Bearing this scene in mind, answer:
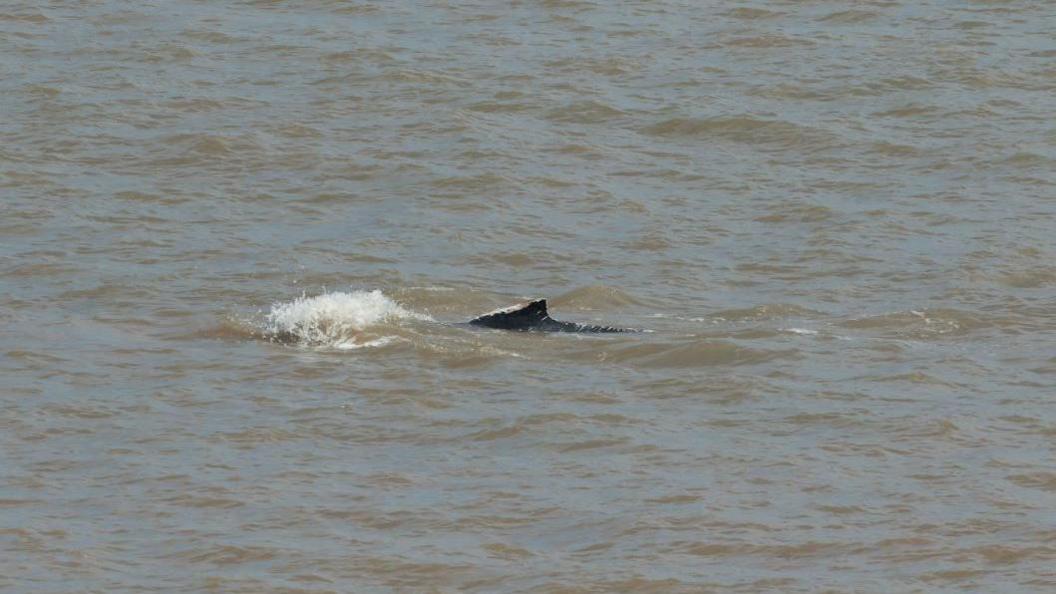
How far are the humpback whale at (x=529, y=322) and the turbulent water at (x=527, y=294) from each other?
0.30 m

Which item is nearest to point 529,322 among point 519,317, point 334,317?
point 519,317

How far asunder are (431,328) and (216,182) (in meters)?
5.58

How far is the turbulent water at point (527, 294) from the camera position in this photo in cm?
1438

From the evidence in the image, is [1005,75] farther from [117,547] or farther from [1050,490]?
[117,547]

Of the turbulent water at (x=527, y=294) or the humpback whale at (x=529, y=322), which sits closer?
the turbulent water at (x=527, y=294)

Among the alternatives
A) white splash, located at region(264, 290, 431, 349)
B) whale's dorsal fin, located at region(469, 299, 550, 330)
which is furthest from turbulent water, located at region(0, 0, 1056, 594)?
whale's dorsal fin, located at region(469, 299, 550, 330)

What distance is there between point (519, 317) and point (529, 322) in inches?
3.8

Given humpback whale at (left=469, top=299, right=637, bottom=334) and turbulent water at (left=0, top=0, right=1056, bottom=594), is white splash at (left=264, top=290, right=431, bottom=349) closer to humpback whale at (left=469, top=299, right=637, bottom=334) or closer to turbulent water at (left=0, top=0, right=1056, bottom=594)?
turbulent water at (left=0, top=0, right=1056, bottom=594)

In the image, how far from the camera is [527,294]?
2069 centimetres

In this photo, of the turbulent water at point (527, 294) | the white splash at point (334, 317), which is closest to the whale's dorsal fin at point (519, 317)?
the turbulent water at point (527, 294)

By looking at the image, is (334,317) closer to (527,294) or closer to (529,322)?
(529,322)

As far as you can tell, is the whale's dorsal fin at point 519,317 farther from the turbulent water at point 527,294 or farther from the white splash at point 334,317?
the white splash at point 334,317

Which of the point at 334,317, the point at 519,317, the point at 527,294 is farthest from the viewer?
the point at 527,294

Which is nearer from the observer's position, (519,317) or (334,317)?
(519,317)
